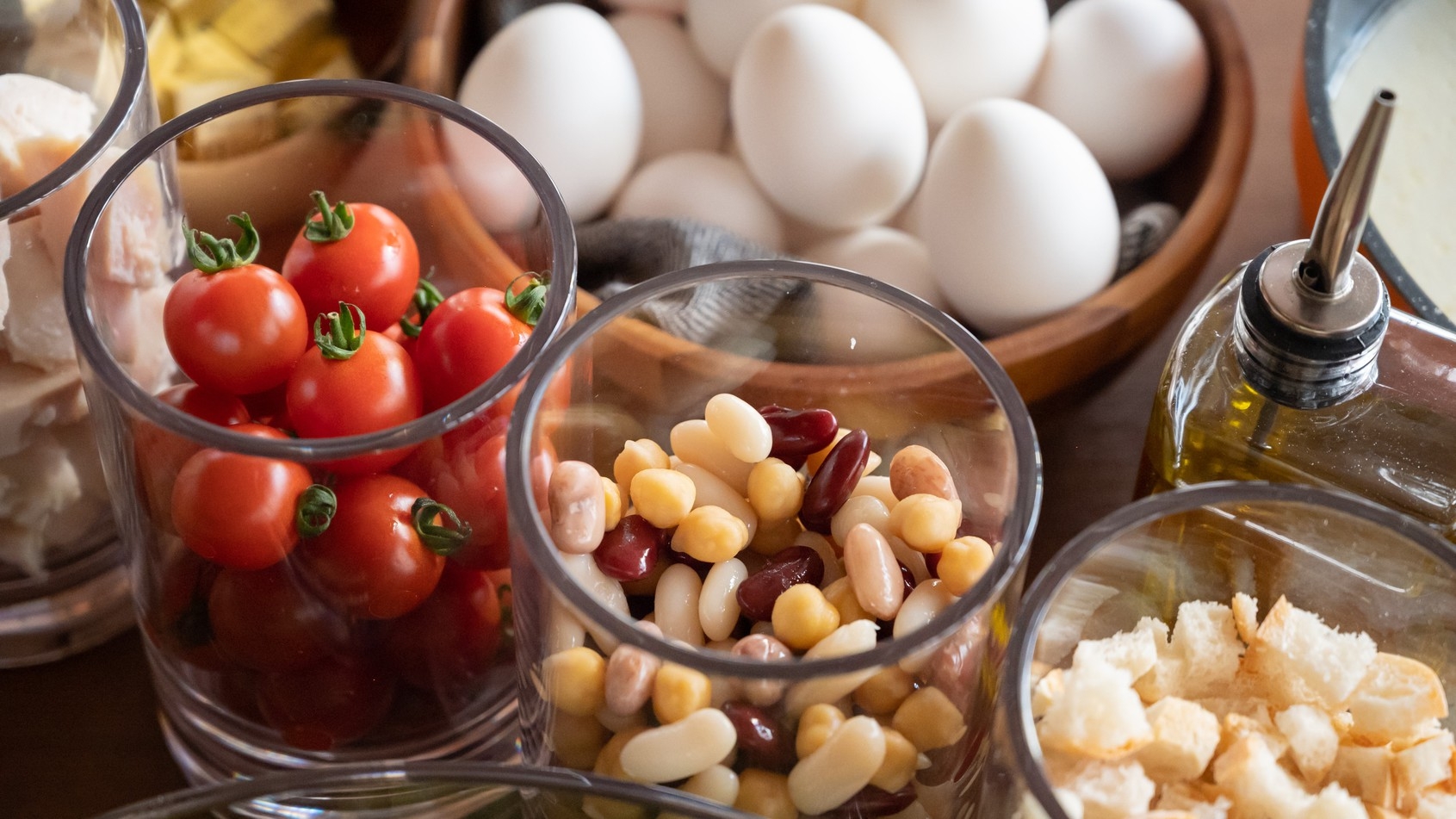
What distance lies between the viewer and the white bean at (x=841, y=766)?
0.35 metres

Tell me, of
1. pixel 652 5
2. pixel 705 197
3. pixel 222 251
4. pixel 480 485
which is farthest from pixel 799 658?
pixel 652 5

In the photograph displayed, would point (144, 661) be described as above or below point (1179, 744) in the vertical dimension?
below

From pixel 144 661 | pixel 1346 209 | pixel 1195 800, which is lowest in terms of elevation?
pixel 144 661

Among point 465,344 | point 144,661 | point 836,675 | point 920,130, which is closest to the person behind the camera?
point 836,675

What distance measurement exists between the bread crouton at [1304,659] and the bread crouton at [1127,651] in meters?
0.03

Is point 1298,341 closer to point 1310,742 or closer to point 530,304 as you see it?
point 1310,742

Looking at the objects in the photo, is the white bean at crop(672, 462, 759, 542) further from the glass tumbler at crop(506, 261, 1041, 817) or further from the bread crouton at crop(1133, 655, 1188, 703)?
the bread crouton at crop(1133, 655, 1188, 703)

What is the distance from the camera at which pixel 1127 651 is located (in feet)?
1.27

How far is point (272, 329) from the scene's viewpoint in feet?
1.39

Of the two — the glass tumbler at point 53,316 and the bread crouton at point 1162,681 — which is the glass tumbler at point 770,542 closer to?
the bread crouton at point 1162,681

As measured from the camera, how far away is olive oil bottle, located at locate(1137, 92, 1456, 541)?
41 cm

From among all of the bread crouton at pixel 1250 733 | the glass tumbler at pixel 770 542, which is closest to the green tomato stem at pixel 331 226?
the glass tumbler at pixel 770 542

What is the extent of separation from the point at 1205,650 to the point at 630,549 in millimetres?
165

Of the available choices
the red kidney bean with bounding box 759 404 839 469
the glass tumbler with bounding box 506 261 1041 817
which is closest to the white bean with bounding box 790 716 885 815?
the glass tumbler with bounding box 506 261 1041 817
